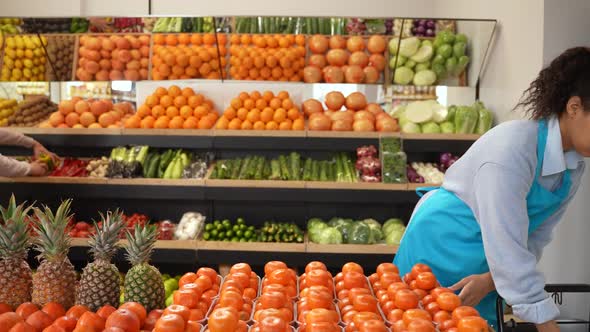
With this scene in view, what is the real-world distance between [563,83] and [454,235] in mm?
774

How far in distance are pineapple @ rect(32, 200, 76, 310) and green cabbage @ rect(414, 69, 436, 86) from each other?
415 centimetres

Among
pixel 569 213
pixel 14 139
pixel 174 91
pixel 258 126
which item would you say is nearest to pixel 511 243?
pixel 569 213

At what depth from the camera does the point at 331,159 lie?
5562 mm

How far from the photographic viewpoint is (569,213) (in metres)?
4.17

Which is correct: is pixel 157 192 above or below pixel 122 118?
below

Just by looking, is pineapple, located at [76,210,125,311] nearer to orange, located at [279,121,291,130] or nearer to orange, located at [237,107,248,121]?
orange, located at [279,121,291,130]

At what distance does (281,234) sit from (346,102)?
4.69 feet

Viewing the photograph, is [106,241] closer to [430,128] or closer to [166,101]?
[166,101]

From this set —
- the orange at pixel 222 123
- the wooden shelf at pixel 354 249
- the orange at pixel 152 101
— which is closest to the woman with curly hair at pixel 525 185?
the wooden shelf at pixel 354 249

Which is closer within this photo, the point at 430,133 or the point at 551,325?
the point at 551,325

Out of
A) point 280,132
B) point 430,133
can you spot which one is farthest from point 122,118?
point 430,133

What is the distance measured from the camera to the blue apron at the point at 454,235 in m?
2.39

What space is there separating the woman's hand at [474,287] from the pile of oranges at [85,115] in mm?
Answer: 3835

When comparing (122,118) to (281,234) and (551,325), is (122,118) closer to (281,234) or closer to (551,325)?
(281,234)
